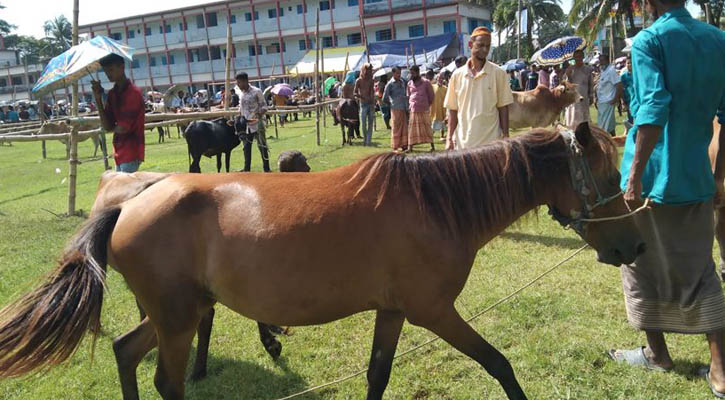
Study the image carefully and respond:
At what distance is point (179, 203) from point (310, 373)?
5.45 ft

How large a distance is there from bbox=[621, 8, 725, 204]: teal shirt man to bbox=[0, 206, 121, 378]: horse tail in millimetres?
2944

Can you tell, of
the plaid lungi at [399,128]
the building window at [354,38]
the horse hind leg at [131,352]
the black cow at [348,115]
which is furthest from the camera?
the building window at [354,38]

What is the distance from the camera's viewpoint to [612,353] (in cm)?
346

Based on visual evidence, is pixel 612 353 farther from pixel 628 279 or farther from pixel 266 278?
pixel 266 278

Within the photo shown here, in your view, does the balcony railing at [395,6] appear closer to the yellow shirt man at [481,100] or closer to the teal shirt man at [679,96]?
the yellow shirt man at [481,100]

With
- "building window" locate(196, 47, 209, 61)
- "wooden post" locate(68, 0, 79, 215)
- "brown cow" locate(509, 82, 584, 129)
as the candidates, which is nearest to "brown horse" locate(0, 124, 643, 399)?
"wooden post" locate(68, 0, 79, 215)

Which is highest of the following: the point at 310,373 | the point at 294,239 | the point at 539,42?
the point at 539,42

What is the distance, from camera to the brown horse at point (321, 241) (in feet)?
8.35

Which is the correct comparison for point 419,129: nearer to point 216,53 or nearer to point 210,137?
point 210,137

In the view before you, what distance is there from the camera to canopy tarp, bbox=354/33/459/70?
106 feet

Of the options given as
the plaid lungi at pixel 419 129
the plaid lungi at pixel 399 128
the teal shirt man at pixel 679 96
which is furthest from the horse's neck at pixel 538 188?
the plaid lungi at pixel 399 128

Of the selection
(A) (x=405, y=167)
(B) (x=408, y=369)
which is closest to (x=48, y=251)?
(B) (x=408, y=369)

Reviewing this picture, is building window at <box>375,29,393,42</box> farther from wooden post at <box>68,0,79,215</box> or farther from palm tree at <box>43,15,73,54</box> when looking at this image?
palm tree at <box>43,15,73,54</box>

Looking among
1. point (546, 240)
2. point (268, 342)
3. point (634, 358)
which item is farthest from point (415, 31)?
point (634, 358)
